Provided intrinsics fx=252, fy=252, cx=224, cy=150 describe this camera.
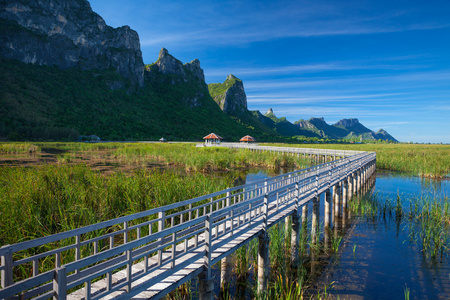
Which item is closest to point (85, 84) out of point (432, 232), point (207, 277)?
point (207, 277)

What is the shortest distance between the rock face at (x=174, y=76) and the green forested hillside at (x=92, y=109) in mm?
2964

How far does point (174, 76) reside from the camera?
518 ft

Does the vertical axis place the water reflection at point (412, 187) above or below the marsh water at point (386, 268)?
above

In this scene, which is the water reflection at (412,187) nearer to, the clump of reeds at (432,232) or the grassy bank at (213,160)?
the clump of reeds at (432,232)

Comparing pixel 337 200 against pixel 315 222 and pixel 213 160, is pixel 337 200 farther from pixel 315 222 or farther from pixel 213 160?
pixel 213 160

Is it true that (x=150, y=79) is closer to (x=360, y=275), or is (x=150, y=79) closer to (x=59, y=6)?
(x=59, y=6)

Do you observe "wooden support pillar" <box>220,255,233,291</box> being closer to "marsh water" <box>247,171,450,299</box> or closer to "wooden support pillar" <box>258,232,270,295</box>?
→ "wooden support pillar" <box>258,232,270,295</box>

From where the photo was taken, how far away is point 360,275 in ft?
25.8

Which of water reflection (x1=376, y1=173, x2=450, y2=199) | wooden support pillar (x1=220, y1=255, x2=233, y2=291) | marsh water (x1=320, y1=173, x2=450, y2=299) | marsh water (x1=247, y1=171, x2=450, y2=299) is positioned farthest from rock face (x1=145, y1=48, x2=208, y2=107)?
wooden support pillar (x1=220, y1=255, x2=233, y2=291)

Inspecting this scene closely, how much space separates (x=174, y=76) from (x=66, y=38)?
58.9 meters

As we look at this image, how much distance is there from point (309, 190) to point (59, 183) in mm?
10471

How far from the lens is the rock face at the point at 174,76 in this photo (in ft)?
495

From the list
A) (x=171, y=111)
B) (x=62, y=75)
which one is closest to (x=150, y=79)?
(x=171, y=111)

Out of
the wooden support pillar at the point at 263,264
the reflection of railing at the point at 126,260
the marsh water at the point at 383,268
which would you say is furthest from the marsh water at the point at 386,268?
the reflection of railing at the point at 126,260
